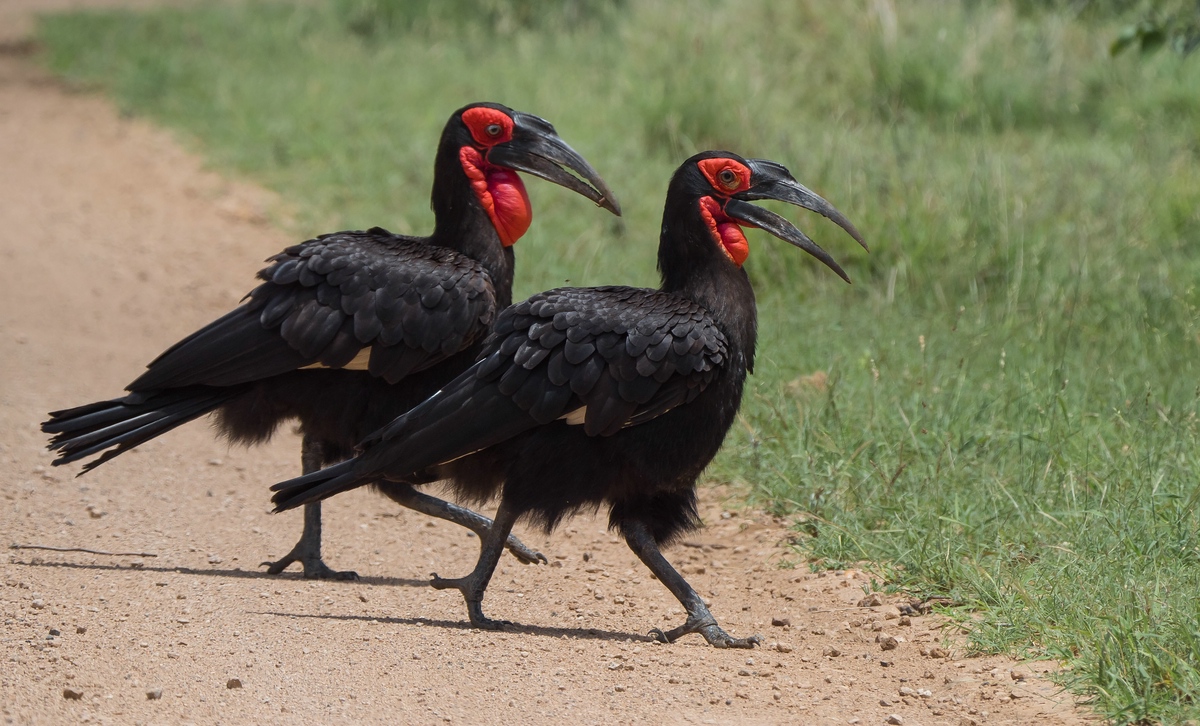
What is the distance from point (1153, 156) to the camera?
7.40m

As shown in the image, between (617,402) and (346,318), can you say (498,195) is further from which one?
(617,402)

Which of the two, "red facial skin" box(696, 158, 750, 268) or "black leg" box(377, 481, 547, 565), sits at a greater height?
"red facial skin" box(696, 158, 750, 268)

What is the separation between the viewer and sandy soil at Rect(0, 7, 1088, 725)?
3004 mm

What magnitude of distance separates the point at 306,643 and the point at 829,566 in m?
1.58

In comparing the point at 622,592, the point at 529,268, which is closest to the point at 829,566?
the point at 622,592

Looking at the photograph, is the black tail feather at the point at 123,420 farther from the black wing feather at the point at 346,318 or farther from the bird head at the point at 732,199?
the bird head at the point at 732,199

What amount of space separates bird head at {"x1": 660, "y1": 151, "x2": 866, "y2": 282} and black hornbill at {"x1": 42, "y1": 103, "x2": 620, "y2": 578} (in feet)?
1.26

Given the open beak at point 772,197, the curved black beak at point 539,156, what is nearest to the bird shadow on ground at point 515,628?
the open beak at point 772,197

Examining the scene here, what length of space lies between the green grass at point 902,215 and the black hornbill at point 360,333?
3.90 ft

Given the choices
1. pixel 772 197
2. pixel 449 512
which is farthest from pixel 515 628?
pixel 772 197

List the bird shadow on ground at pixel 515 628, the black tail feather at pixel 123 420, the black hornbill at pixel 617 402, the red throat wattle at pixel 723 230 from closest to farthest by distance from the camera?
the black hornbill at pixel 617 402 → the bird shadow on ground at pixel 515 628 → the red throat wattle at pixel 723 230 → the black tail feather at pixel 123 420

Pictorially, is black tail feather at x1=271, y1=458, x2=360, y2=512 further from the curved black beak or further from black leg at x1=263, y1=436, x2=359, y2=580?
the curved black beak

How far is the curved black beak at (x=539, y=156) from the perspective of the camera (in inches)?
167

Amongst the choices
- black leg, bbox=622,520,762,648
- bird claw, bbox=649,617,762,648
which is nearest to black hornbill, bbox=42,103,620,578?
black leg, bbox=622,520,762,648
